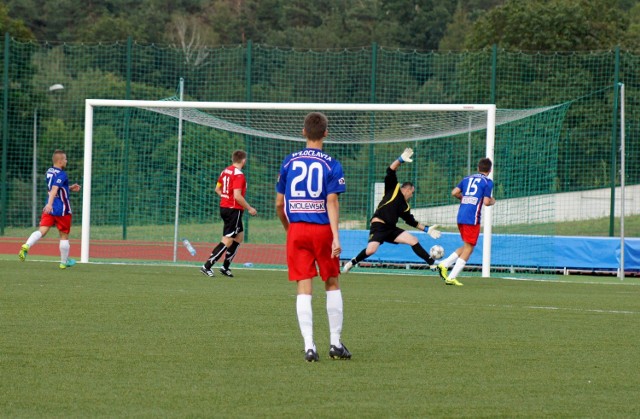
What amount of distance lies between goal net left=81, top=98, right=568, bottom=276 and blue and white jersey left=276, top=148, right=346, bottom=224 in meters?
11.4

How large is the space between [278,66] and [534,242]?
12.2 metres

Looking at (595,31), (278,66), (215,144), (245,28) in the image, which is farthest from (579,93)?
(245,28)

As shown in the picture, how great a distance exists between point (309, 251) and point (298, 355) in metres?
0.75

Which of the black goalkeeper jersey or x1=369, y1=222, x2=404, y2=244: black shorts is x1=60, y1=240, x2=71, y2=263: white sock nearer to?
x1=369, y1=222, x2=404, y2=244: black shorts

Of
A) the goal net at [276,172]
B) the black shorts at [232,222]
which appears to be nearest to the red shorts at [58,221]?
the goal net at [276,172]

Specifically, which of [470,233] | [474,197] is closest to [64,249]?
[470,233]

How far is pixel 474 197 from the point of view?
1716cm

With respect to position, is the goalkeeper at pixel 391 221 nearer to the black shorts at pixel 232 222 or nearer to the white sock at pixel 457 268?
the white sock at pixel 457 268

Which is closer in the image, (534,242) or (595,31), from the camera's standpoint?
(534,242)

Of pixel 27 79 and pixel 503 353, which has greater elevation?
pixel 27 79

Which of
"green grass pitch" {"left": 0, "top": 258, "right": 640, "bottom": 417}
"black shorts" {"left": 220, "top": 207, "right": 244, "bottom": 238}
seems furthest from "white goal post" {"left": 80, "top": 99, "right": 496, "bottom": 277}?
"green grass pitch" {"left": 0, "top": 258, "right": 640, "bottom": 417}

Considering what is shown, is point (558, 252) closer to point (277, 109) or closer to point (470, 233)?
point (470, 233)

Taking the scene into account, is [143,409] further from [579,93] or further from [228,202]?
[579,93]

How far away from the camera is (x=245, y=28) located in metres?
92.6
